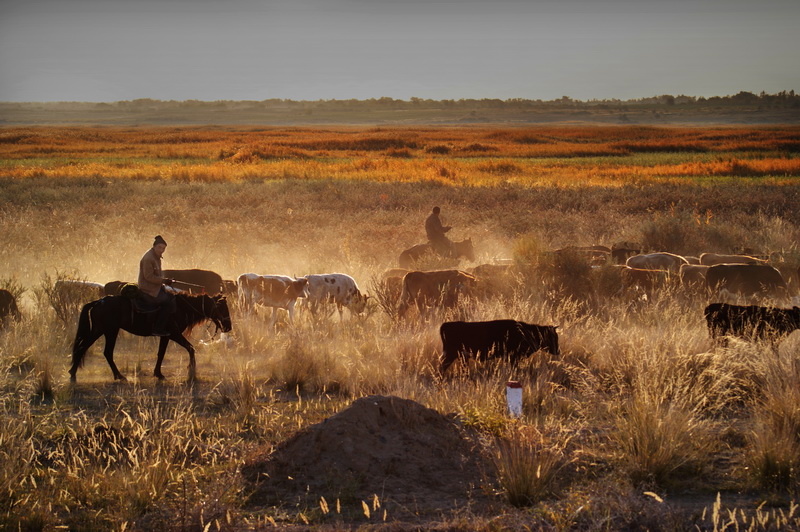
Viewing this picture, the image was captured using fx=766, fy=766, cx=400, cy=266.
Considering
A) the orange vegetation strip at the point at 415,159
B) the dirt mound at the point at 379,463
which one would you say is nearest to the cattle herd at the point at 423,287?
the dirt mound at the point at 379,463

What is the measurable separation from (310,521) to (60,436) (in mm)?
3358

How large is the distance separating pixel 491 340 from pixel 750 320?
11.8 ft

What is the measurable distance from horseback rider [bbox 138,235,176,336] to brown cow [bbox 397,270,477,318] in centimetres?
430

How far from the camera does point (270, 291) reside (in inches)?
556

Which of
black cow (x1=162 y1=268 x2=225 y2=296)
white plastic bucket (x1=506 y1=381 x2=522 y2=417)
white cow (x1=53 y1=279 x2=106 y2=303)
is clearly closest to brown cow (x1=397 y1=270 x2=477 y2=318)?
black cow (x1=162 y1=268 x2=225 y2=296)

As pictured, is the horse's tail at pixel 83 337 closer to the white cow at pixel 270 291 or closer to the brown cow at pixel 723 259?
the white cow at pixel 270 291

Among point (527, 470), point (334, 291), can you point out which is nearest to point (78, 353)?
point (334, 291)

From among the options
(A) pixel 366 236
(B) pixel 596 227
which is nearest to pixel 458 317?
(A) pixel 366 236

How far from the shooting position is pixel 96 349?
12.5 m

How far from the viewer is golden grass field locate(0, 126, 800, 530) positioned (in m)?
6.18

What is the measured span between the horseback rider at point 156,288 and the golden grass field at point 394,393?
2.63 feet

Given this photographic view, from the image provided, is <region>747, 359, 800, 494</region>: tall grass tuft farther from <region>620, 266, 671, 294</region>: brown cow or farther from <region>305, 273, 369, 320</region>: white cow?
<region>305, 273, 369, 320</region>: white cow

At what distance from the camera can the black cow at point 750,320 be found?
399 inches

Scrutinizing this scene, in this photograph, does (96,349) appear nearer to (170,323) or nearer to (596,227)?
(170,323)
